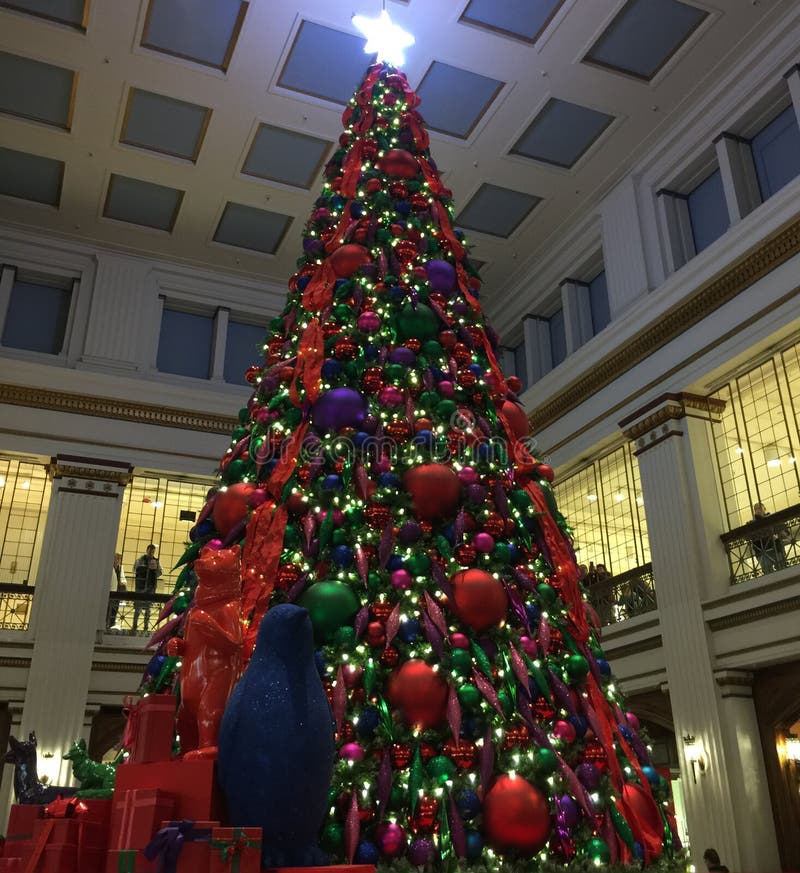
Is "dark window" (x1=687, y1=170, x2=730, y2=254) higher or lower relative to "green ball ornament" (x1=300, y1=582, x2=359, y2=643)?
higher

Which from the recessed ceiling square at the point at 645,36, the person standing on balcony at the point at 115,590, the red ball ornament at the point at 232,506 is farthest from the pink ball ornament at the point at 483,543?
the person standing on balcony at the point at 115,590

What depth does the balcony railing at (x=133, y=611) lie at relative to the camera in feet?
33.5

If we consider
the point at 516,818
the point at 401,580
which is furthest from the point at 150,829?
the point at 401,580

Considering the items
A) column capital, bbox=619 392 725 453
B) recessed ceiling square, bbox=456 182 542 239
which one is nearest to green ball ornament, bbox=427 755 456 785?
column capital, bbox=619 392 725 453

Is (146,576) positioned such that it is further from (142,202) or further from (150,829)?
(150,829)

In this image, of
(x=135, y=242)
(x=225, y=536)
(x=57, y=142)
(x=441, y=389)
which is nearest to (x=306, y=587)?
(x=225, y=536)

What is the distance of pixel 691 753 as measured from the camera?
783cm

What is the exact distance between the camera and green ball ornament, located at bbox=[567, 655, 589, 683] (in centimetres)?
271

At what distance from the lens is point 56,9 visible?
8.46m

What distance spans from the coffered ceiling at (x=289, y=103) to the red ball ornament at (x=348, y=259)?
6.15 meters

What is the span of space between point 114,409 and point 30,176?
10.2 ft

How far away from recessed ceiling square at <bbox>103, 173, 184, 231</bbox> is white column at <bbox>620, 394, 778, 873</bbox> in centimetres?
655

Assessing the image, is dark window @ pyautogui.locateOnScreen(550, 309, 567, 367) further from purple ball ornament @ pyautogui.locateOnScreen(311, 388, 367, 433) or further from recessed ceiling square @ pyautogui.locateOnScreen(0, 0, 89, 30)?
purple ball ornament @ pyautogui.locateOnScreen(311, 388, 367, 433)

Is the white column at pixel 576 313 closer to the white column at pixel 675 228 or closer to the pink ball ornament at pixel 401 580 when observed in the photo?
the white column at pixel 675 228
